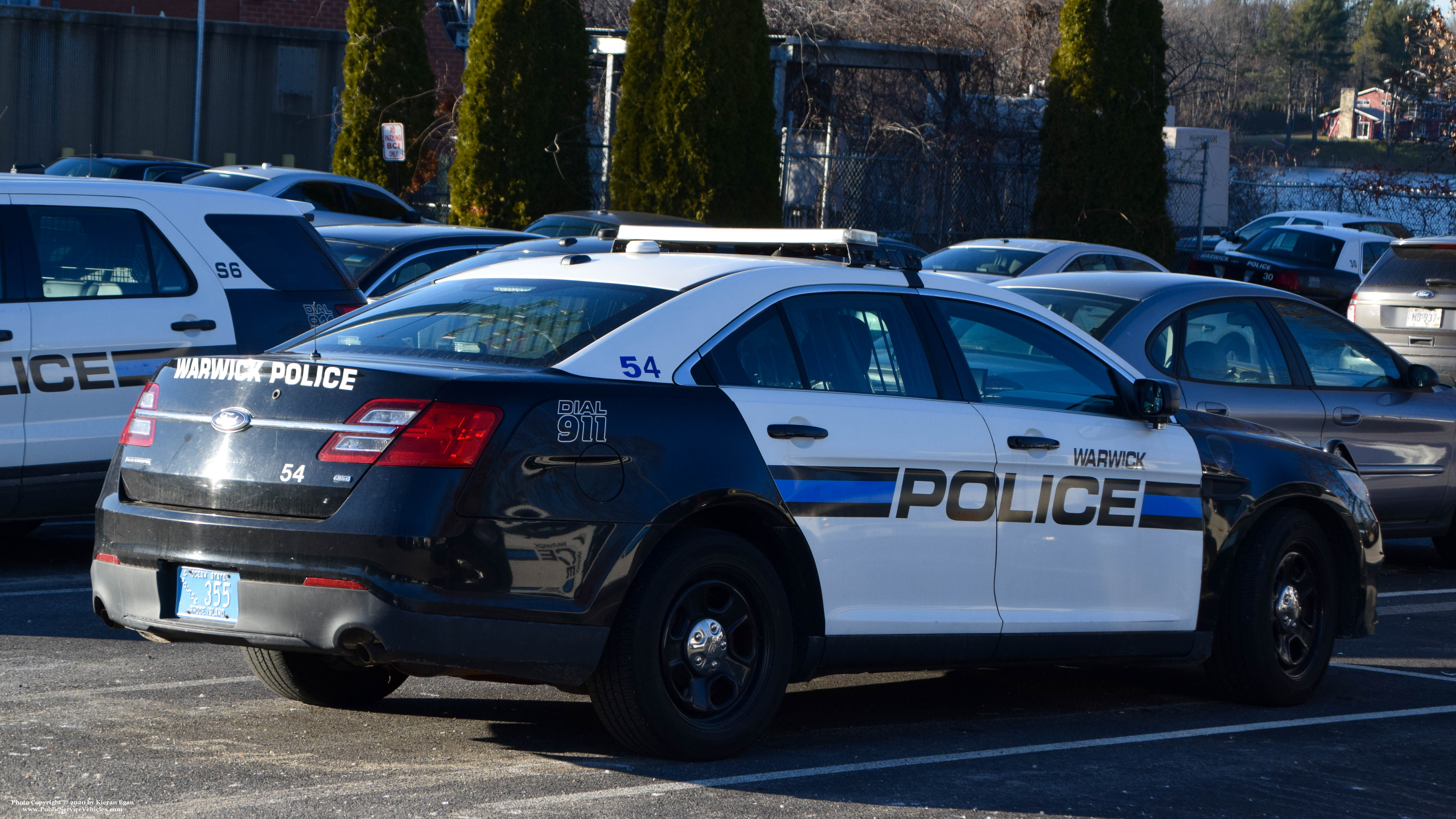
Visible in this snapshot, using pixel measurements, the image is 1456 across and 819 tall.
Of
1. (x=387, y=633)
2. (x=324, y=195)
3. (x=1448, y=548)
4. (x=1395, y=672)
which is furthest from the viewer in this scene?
(x=324, y=195)

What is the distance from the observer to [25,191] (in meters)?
8.53

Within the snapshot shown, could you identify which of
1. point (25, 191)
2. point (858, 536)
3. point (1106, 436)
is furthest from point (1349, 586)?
point (25, 191)

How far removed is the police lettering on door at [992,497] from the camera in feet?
18.6

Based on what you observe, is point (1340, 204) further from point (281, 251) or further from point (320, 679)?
point (320, 679)

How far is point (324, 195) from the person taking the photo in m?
21.1

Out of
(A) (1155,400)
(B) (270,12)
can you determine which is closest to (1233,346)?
(A) (1155,400)

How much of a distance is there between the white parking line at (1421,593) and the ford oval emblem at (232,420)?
711 cm

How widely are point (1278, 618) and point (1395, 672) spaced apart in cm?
118

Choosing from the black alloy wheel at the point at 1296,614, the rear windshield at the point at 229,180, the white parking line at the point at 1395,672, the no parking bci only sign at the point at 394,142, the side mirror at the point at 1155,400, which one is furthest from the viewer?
the no parking bci only sign at the point at 394,142

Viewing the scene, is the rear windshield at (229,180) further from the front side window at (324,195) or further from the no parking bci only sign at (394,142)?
the no parking bci only sign at (394,142)

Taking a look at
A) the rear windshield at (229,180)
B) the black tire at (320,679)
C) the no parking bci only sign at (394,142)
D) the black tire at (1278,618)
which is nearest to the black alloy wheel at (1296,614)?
the black tire at (1278,618)

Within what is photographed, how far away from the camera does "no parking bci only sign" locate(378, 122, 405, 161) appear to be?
26.0 metres

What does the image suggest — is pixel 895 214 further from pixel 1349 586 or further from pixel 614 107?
pixel 1349 586

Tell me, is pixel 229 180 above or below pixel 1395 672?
above
